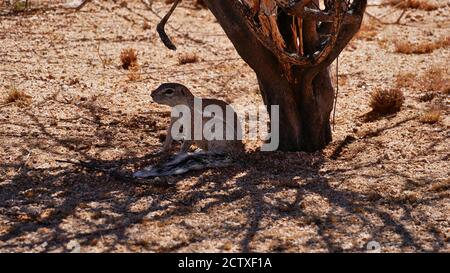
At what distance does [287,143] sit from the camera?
23.6 ft

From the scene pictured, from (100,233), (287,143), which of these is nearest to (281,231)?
(100,233)

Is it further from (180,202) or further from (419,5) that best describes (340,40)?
(419,5)

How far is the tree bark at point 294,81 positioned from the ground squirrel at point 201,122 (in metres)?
0.43

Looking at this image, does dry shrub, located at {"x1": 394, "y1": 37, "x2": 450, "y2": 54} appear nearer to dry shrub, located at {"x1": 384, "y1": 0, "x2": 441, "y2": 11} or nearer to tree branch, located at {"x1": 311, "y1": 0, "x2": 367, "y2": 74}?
dry shrub, located at {"x1": 384, "y1": 0, "x2": 441, "y2": 11}

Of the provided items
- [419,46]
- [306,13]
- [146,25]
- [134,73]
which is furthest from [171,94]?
[419,46]

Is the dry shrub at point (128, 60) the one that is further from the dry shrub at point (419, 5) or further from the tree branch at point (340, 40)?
the dry shrub at point (419, 5)

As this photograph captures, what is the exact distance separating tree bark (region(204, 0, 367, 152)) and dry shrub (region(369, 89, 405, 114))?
3.21ft

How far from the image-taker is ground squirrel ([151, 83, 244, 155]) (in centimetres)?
Result: 700

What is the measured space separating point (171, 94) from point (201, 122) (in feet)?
1.28

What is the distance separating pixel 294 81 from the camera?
6.98 metres

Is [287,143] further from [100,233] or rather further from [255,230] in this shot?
[100,233]

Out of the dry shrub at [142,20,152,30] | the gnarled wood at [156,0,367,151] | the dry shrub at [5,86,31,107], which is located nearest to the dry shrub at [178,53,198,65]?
the dry shrub at [142,20,152,30]

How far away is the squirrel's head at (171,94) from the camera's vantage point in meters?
7.09

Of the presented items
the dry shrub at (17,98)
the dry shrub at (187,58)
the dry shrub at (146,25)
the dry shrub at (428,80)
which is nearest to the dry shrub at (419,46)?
the dry shrub at (428,80)
